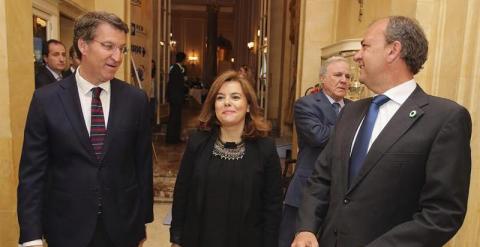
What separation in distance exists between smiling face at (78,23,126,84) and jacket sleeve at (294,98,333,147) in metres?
1.32

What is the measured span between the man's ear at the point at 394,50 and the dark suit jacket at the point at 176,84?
6412mm

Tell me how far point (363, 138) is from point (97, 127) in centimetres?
118

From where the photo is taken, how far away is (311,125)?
261cm

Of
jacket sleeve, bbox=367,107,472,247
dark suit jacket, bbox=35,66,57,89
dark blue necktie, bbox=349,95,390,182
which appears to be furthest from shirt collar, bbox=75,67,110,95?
dark suit jacket, bbox=35,66,57,89

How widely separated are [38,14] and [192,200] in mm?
3236

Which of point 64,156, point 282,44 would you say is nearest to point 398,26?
point 64,156

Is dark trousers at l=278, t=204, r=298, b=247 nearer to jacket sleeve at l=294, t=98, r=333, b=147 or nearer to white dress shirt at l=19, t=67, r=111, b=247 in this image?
jacket sleeve at l=294, t=98, r=333, b=147

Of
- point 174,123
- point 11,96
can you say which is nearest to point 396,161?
point 11,96

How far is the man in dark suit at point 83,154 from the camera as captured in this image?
1.75 m

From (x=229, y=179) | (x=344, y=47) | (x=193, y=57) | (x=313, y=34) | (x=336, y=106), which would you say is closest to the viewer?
(x=229, y=179)

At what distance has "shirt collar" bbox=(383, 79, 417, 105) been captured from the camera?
1.55 metres

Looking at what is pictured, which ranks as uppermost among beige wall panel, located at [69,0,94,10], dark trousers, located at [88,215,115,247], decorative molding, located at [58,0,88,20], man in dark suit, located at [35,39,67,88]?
beige wall panel, located at [69,0,94,10]

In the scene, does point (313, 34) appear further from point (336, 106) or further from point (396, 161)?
point (396, 161)

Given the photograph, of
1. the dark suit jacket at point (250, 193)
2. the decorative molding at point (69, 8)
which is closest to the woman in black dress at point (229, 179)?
the dark suit jacket at point (250, 193)
